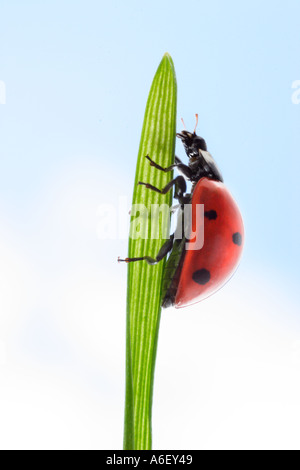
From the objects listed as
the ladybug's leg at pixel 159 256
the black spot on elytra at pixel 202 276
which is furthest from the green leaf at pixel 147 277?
the black spot on elytra at pixel 202 276

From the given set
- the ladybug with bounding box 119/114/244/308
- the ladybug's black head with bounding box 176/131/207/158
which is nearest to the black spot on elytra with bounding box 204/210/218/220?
the ladybug with bounding box 119/114/244/308

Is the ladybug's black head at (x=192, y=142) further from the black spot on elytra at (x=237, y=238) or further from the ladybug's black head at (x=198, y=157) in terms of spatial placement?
the black spot on elytra at (x=237, y=238)

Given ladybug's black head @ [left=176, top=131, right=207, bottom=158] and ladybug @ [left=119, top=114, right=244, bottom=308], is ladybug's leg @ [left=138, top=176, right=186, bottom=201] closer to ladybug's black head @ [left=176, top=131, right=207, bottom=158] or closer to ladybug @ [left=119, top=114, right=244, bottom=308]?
ladybug @ [left=119, top=114, right=244, bottom=308]

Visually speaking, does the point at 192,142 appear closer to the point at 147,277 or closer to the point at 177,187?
the point at 177,187

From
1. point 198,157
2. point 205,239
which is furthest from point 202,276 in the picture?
point 198,157

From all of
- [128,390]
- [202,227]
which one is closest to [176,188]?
[202,227]

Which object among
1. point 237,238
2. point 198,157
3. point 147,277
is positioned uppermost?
point 198,157

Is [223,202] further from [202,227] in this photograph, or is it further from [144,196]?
[144,196]
